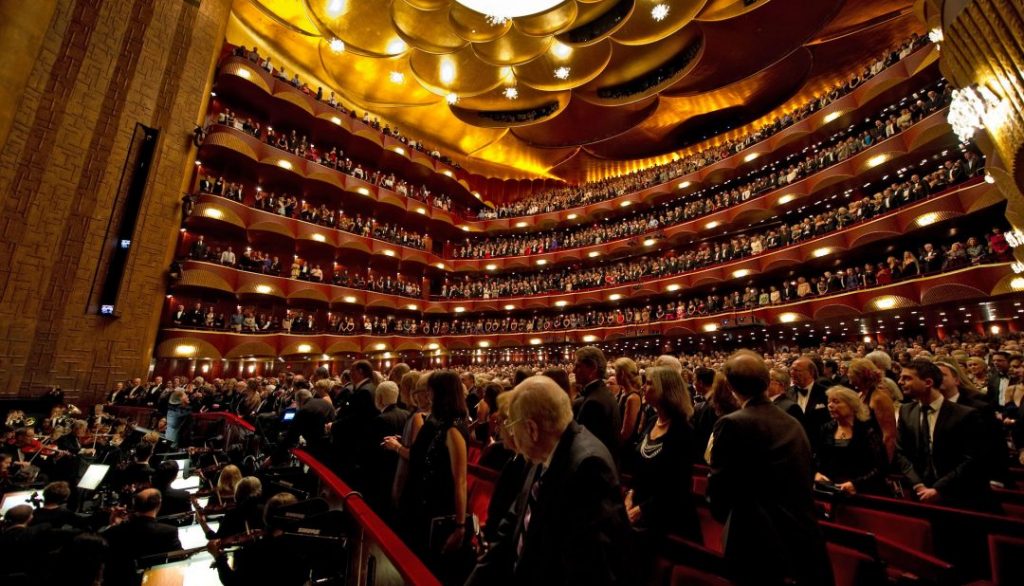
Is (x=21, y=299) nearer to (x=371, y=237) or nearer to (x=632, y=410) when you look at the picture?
(x=371, y=237)

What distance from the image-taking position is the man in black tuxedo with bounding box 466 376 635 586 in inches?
46.0

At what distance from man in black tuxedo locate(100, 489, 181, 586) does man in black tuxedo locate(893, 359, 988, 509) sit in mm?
4602

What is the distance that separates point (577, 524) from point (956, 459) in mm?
2716

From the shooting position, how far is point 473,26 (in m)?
18.2

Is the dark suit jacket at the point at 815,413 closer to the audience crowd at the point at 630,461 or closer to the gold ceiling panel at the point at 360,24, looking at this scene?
the audience crowd at the point at 630,461

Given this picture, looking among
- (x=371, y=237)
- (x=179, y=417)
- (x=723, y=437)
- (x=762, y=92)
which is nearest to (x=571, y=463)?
(x=723, y=437)

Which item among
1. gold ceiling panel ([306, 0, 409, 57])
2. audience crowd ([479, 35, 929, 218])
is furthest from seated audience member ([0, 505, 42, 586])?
gold ceiling panel ([306, 0, 409, 57])

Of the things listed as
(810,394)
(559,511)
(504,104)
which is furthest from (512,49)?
(559,511)

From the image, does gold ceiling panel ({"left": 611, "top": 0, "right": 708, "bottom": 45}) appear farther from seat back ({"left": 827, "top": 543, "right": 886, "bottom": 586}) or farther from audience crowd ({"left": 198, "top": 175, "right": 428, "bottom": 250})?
seat back ({"left": 827, "top": 543, "right": 886, "bottom": 586})

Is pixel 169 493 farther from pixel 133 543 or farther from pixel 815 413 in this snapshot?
pixel 815 413

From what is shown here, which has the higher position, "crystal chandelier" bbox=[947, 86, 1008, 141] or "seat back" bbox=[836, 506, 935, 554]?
"crystal chandelier" bbox=[947, 86, 1008, 141]

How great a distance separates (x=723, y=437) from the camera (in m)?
1.75

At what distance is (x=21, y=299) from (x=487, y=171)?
20.8 metres

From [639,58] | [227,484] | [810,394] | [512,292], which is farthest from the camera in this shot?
[512,292]
